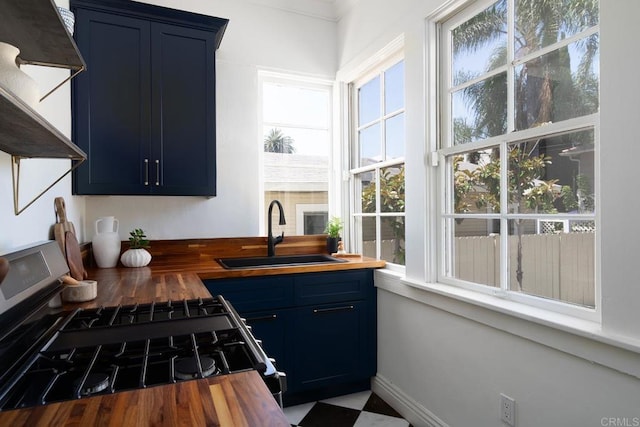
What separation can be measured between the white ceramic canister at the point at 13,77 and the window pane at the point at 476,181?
1.72 metres

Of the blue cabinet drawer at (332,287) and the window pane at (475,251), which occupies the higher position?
the window pane at (475,251)

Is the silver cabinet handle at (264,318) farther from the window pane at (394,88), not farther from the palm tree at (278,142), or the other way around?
the window pane at (394,88)

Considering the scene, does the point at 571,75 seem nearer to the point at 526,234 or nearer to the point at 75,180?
the point at 526,234

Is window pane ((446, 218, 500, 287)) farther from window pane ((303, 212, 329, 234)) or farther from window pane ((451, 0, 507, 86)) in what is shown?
window pane ((303, 212, 329, 234))

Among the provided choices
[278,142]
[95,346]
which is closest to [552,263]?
[95,346]

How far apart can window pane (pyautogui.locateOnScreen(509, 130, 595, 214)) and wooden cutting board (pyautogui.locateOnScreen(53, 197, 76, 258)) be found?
1.97 meters

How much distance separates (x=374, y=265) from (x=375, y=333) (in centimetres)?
45

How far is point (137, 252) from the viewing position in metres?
2.31

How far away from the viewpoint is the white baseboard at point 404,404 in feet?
6.69

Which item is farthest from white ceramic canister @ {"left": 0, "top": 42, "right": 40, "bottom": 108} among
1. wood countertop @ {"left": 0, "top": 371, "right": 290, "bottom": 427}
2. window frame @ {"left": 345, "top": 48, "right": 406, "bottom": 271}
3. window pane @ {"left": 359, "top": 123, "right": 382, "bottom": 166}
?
window pane @ {"left": 359, "top": 123, "right": 382, "bottom": 166}

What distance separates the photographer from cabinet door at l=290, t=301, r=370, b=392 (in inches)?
90.5

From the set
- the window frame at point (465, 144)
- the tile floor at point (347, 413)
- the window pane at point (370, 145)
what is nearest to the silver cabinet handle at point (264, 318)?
the tile floor at point (347, 413)

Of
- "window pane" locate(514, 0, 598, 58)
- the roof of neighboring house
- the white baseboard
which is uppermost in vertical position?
"window pane" locate(514, 0, 598, 58)

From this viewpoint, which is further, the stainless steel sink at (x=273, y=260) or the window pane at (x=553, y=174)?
the stainless steel sink at (x=273, y=260)
